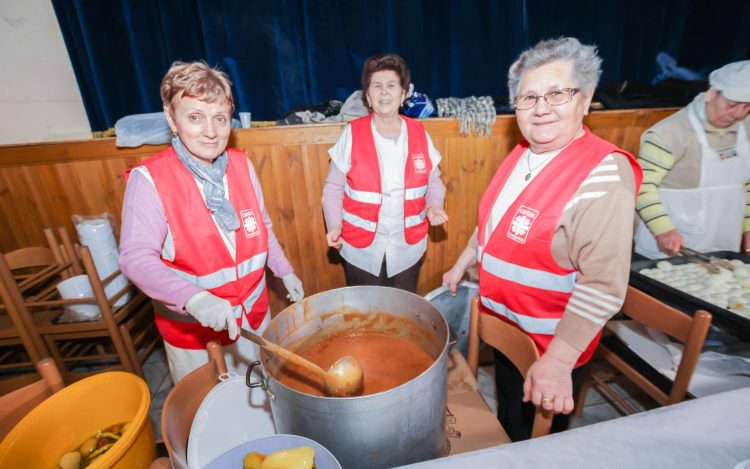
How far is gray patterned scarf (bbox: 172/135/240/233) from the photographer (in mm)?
1137

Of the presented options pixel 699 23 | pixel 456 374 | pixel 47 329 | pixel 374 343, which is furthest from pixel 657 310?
pixel 699 23

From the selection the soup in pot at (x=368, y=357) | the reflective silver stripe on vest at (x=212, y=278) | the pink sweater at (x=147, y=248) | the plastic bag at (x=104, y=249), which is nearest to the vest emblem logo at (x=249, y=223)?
the reflective silver stripe on vest at (x=212, y=278)

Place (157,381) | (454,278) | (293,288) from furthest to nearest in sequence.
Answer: (157,381)
(293,288)
(454,278)

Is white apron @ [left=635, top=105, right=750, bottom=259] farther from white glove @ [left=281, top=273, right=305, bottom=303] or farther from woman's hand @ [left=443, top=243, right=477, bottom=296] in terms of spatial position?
white glove @ [left=281, top=273, right=305, bottom=303]

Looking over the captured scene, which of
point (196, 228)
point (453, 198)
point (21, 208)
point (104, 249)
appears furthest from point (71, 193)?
point (453, 198)

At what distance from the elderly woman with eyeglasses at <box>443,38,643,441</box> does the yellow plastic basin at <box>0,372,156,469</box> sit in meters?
0.94

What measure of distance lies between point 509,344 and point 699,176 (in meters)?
1.63

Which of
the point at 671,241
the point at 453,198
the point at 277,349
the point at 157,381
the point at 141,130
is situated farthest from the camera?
the point at 453,198

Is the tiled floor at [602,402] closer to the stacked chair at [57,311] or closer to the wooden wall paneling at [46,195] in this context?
the stacked chair at [57,311]

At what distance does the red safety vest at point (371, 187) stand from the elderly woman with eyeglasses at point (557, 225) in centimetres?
63

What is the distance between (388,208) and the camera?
1.78 m

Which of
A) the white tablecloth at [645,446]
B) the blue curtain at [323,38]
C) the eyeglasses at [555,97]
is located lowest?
the white tablecloth at [645,446]

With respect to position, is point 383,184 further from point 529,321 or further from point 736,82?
point 736,82

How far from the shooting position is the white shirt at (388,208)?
1754 millimetres
